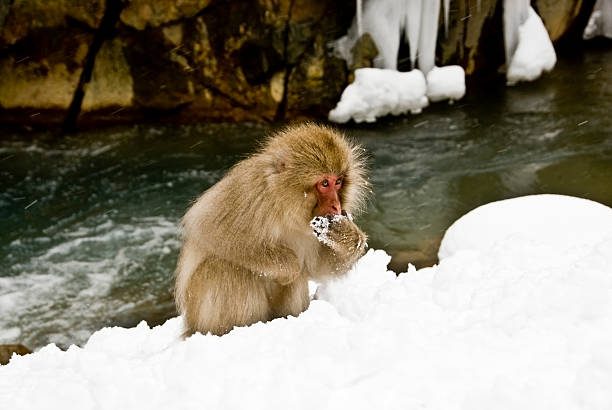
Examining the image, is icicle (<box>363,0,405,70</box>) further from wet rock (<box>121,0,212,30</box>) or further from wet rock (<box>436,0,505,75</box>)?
wet rock (<box>121,0,212,30</box>)

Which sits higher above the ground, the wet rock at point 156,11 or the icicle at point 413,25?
the wet rock at point 156,11

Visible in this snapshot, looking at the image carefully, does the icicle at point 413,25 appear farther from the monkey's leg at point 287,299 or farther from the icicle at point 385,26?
the monkey's leg at point 287,299

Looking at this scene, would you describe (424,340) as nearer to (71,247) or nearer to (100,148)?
(71,247)

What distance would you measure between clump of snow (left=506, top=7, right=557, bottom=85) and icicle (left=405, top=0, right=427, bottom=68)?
1.42m

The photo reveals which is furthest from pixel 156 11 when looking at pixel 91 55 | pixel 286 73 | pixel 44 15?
pixel 286 73

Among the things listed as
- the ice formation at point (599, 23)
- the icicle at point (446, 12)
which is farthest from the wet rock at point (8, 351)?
the ice formation at point (599, 23)

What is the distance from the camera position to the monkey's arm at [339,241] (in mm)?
2617

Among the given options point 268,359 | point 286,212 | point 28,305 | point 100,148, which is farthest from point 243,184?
point 100,148

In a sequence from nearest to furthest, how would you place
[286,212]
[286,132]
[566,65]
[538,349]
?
[538,349] → [286,212] → [286,132] → [566,65]

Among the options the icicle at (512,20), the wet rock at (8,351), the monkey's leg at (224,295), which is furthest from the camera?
the icicle at (512,20)

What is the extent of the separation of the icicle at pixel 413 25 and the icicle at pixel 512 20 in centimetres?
129

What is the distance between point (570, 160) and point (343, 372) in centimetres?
537

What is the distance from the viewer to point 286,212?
261 cm

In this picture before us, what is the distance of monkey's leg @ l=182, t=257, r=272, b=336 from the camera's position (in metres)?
2.72
